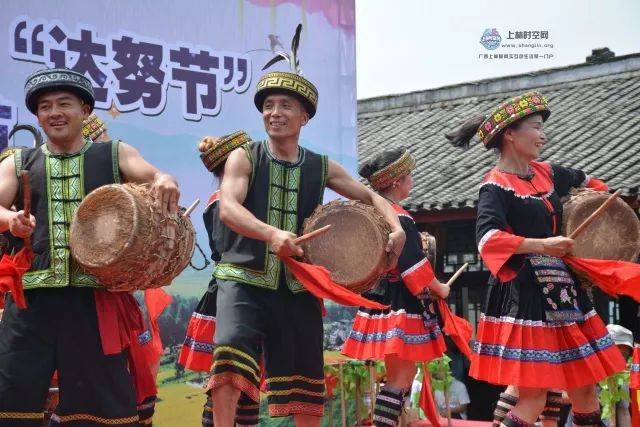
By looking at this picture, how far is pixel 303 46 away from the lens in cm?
793

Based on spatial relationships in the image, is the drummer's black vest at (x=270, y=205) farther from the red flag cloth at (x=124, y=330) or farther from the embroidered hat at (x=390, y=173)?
the embroidered hat at (x=390, y=173)

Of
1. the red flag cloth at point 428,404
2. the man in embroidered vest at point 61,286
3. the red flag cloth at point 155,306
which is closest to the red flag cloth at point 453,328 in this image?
the red flag cloth at point 428,404

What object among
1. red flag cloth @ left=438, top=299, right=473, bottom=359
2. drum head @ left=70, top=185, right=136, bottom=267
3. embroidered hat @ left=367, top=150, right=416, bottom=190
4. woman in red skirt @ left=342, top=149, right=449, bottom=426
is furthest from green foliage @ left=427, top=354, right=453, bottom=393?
drum head @ left=70, top=185, right=136, bottom=267

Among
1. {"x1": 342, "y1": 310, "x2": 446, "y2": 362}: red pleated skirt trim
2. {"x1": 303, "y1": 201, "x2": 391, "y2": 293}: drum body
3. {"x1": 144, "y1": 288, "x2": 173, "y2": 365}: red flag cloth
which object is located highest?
{"x1": 303, "y1": 201, "x2": 391, "y2": 293}: drum body

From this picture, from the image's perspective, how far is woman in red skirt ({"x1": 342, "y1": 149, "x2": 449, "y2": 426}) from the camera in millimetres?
6105

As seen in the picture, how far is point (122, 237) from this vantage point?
13.0 feet

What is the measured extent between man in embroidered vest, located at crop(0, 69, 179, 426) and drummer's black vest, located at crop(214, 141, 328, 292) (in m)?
0.59

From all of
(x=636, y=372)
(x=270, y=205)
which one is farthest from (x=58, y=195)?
(x=636, y=372)

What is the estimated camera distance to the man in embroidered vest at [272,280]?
4445 mm

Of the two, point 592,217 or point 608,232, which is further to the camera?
point 608,232

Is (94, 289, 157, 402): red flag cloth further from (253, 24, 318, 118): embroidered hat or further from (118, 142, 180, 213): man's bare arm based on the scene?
(253, 24, 318, 118): embroidered hat

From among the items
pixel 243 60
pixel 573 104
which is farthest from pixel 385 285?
pixel 573 104

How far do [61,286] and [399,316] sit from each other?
108 inches

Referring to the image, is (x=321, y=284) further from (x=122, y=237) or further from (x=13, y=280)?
(x=13, y=280)
